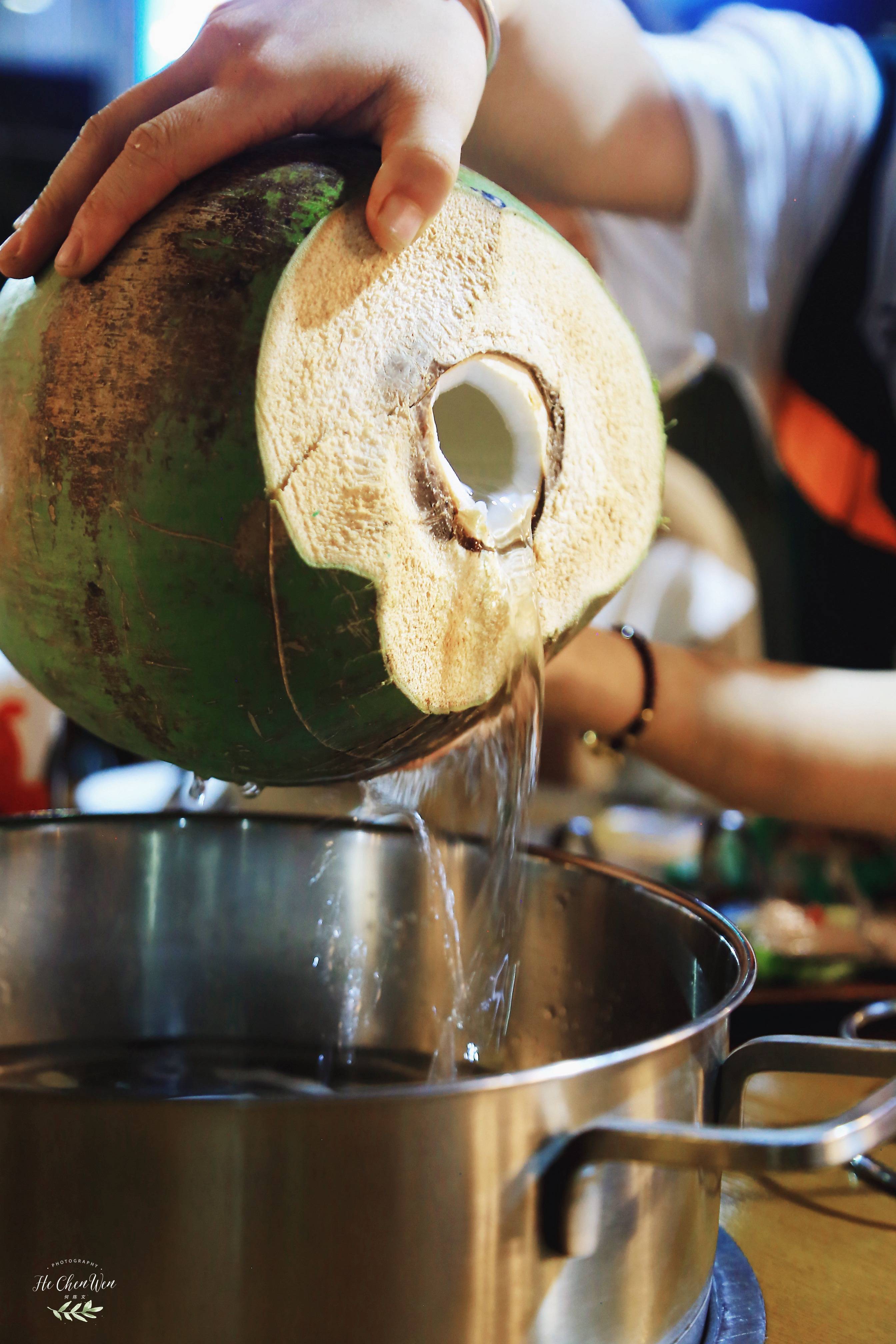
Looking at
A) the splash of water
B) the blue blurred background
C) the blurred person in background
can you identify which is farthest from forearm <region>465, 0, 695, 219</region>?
the blue blurred background

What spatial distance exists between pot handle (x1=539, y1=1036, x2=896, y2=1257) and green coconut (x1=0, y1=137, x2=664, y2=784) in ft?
0.73

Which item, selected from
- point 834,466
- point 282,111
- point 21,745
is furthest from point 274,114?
point 834,466

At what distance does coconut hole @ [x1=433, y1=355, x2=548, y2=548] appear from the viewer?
567 mm

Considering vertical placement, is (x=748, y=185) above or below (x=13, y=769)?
above

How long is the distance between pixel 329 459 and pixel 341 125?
7.1 inches

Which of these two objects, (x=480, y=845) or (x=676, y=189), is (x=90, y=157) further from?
(x=676, y=189)

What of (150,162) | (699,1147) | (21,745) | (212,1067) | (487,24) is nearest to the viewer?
(699,1147)

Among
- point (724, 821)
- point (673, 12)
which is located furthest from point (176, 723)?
point (673, 12)

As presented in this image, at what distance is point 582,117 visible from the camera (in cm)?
120

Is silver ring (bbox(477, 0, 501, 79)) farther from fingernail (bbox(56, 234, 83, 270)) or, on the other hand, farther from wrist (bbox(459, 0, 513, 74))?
fingernail (bbox(56, 234, 83, 270))

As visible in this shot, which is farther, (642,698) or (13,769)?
(13,769)

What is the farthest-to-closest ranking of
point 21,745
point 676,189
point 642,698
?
point 676,189 < point 21,745 < point 642,698

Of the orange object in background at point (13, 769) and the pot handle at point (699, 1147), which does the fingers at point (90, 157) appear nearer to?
the pot handle at point (699, 1147)

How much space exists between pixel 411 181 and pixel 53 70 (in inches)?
109
